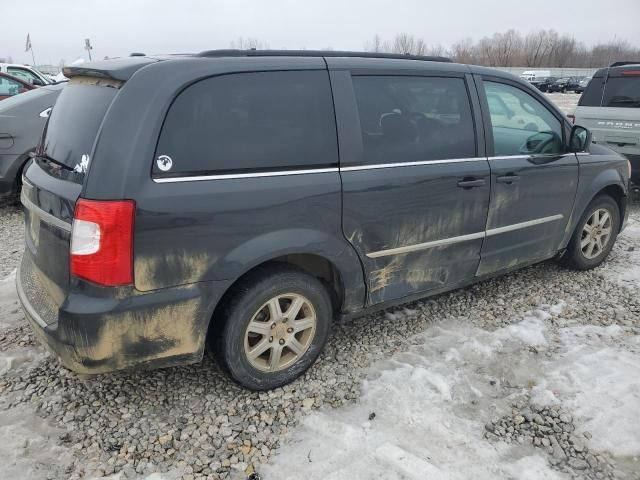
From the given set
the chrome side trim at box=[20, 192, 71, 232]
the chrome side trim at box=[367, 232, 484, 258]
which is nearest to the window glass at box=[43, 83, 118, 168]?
the chrome side trim at box=[20, 192, 71, 232]

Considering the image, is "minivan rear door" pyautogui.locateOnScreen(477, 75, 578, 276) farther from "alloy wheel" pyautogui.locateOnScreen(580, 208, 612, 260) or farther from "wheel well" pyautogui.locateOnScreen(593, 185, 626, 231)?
"wheel well" pyautogui.locateOnScreen(593, 185, 626, 231)

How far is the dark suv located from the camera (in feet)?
7.41

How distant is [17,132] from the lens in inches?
239

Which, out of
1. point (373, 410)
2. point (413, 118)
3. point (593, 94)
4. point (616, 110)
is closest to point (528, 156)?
point (413, 118)

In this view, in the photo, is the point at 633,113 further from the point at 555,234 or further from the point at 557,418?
the point at 557,418

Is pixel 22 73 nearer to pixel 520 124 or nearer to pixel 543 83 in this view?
pixel 520 124

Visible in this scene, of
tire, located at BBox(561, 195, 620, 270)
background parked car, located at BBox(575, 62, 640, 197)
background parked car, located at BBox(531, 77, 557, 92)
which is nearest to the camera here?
tire, located at BBox(561, 195, 620, 270)

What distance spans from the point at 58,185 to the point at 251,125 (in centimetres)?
99

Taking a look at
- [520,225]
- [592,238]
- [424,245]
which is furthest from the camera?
[592,238]

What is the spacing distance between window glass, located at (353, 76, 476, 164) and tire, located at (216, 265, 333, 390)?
0.85 m

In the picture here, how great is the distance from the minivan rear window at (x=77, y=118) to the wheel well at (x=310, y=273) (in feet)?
3.20

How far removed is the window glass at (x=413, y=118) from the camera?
9.59 feet

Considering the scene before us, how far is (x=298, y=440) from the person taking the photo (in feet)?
8.24

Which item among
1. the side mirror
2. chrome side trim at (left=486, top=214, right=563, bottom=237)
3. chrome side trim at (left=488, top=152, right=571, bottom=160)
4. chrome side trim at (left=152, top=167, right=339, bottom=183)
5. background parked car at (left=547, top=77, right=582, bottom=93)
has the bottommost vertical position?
chrome side trim at (left=486, top=214, right=563, bottom=237)
